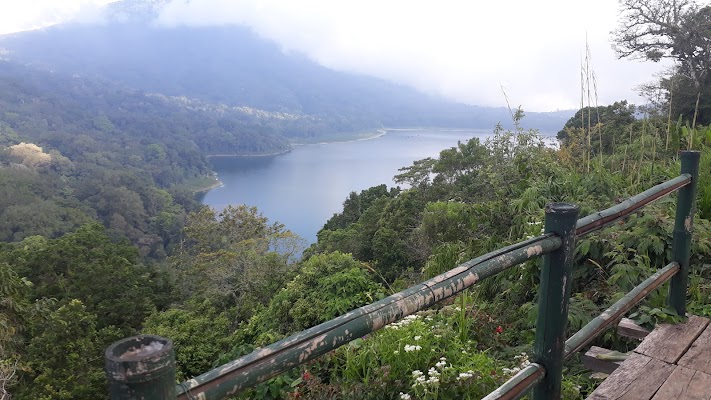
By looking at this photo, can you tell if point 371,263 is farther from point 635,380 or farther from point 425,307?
point 425,307

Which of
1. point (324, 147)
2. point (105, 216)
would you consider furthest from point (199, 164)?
point (324, 147)

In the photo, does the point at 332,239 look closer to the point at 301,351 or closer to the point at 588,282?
the point at 588,282

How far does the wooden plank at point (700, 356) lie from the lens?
5.39ft

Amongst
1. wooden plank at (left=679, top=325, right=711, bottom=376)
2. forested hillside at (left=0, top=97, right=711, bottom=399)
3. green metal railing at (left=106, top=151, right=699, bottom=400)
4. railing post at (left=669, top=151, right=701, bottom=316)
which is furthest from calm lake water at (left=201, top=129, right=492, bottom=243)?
green metal railing at (left=106, top=151, right=699, bottom=400)

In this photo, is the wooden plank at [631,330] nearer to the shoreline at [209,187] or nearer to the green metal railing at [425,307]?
the green metal railing at [425,307]

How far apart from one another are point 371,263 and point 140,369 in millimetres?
13164

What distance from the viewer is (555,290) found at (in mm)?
1090

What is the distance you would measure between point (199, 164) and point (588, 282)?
83238 mm

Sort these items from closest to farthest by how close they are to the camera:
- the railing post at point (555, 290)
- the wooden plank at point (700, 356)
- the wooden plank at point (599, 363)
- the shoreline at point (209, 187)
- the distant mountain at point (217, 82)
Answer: the railing post at point (555, 290) → the wooden plank at point (700, 356) → the wooden plank at point (599, 363) → the shoreline at point (209, 187) → the distant mountain at point (217, 82)

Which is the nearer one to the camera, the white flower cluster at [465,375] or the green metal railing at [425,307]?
the green metal railing at [425,307]

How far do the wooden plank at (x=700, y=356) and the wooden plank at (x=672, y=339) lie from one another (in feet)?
0.06

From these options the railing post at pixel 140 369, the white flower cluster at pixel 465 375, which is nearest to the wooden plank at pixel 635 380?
the white flower cluster at pixel 465 375

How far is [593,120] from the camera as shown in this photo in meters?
16.7

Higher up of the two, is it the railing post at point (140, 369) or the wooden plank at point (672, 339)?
the railing post at point (140, 369)
